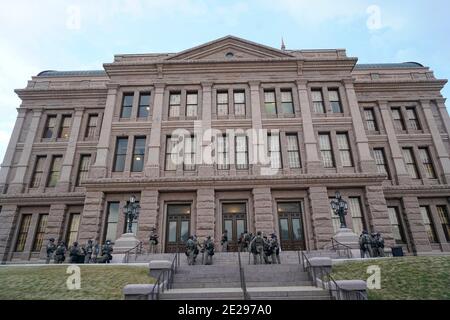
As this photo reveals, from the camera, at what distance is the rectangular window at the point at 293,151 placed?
21.6 metres

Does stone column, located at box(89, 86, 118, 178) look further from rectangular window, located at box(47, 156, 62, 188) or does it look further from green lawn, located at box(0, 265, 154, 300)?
green lawn, located at box(0, 265, 154, 300)

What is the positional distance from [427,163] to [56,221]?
3232cm

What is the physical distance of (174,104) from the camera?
2377 centimetres

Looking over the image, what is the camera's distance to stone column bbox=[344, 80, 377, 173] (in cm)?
2083

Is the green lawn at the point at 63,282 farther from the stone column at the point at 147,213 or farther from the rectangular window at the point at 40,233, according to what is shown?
the rectangular window at the point at 40,233

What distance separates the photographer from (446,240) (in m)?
22.4

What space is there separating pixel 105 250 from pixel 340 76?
22431 millimetres

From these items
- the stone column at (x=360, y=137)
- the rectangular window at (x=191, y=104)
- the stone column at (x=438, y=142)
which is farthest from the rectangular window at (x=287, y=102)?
the stone column at (x=438, y=142)

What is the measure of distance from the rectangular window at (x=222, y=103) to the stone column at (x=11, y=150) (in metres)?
18.7

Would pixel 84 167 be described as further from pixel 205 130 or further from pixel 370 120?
pixel 370 120

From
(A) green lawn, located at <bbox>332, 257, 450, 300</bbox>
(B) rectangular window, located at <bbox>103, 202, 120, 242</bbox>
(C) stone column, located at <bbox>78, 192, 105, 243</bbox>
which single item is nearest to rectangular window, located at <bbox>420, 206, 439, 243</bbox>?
(A) green lawn, located at <bbox>332, 257, 450, 300</bbox>

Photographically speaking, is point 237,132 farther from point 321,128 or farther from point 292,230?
point 292,230

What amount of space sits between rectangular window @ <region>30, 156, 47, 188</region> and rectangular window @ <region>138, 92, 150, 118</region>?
33.2ft
